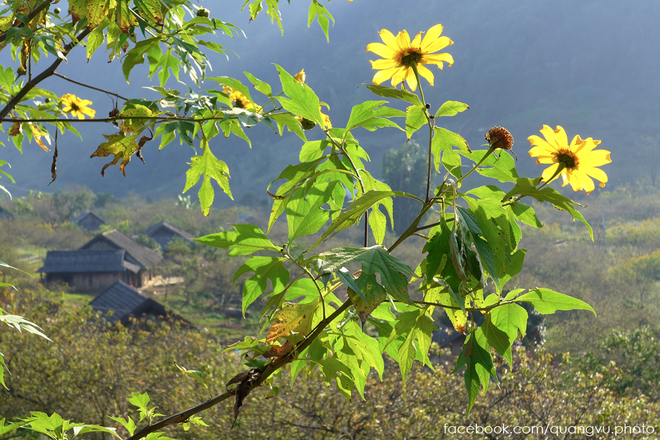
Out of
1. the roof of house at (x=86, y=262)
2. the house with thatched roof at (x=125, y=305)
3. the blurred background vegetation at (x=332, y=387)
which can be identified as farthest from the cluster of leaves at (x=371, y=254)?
the roof of house at (x=86, y=262)

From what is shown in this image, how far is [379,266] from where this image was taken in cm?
33

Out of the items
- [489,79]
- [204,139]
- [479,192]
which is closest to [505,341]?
[479,192]

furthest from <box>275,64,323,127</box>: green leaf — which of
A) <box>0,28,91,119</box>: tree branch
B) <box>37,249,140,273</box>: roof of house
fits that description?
<box>37,249,140,273</box>: roof of house

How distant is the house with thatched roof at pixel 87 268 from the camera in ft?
44.0

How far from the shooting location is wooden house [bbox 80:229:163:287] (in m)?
14.5

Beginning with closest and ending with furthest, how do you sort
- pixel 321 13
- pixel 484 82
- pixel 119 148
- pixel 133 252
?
pixel 119 148 < pixel 321 13 < pixel 133 252 < pixel 484 82

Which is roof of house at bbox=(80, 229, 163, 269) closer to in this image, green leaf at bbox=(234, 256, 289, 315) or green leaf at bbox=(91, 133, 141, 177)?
green leaf at bbox=(91, 133, 141, 177)

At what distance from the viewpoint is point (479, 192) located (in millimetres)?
447

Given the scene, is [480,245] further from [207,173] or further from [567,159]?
[207,173]

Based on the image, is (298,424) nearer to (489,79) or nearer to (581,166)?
(581,166)

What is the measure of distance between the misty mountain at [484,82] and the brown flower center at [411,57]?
93.0 ft

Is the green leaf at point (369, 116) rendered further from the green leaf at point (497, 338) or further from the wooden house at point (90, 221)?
the wooden house at point (90, 221)

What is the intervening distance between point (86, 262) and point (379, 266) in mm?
15372

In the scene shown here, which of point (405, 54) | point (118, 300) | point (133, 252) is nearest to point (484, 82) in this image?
point (133, 252)
